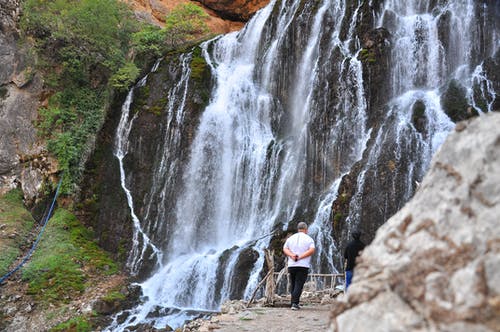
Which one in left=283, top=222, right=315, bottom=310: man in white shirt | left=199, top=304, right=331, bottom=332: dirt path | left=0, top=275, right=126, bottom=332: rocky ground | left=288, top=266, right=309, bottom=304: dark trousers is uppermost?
left=283, top=222, right=315, bottom=310: man in white shirt

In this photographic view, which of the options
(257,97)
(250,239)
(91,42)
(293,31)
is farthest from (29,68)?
(250,239)

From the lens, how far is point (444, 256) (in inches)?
122

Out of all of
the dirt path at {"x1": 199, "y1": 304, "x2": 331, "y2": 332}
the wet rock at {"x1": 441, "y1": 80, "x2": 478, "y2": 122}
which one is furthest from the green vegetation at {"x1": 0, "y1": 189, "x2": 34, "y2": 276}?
the wet rock at {"x1": 441, "y1": 80, "x2": 478, "y2": 122}

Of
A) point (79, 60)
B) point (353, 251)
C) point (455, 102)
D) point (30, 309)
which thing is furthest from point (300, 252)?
point (79, 60)

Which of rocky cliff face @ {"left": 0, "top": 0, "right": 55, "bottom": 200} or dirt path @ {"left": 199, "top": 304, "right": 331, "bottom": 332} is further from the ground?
rocky cliff face @ {"left": 0, "top": 0, "right": 55, "bottom": 200}

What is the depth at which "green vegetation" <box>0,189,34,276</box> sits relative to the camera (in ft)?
56.2

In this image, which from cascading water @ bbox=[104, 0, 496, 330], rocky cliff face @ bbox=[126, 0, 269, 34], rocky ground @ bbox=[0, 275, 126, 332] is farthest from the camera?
rocky cliff face @ bbox=[126, 0, 269, 34]

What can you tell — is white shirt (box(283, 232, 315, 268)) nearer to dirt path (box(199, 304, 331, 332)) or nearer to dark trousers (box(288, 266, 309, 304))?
dark trousers (box(288, 266, 309, 304))

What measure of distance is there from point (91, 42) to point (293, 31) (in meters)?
10.1

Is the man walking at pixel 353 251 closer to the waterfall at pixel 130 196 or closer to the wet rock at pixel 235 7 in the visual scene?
the waterfall at pixel 130 196

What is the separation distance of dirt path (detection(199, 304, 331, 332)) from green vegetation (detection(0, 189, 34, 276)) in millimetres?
11239

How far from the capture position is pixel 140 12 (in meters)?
30.9

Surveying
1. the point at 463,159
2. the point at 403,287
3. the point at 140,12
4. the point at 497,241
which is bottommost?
the point at 403,287

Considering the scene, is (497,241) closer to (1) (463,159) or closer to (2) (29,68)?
(1) (463,159)
